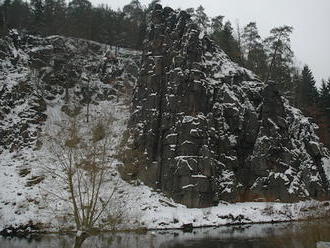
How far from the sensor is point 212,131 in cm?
5503

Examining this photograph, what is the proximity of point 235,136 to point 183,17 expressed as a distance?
21549 millimetres

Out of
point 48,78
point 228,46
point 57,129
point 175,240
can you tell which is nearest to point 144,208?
point 175,240

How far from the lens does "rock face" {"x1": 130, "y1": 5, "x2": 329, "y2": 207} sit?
2061 inches

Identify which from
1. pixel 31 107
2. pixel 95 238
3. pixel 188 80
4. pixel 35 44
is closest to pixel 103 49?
pixel 35 44

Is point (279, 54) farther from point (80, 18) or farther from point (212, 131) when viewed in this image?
point (80, 18)

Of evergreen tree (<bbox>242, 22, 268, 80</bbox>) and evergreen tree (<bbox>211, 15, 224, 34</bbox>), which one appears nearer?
evergreen tree (<bbox>242, 22, 268, 80</bbox>)

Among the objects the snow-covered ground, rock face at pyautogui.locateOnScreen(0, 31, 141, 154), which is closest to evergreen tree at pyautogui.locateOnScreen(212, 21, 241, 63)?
→ rock face at pyautogui.locateOnScreen(0, 31, 141, 154)

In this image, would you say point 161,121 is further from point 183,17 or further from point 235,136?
point 183,17

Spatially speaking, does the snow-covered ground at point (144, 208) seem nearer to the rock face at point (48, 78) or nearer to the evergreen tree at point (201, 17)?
the rock face at point (48, 78)

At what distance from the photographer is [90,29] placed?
317 ft

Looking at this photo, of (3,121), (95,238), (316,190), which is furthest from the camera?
→ (3,121)

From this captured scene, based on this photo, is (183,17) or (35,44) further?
(35,44)

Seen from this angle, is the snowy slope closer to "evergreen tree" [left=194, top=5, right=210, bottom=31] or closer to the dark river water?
the dark river water

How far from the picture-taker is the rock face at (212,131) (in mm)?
52344
